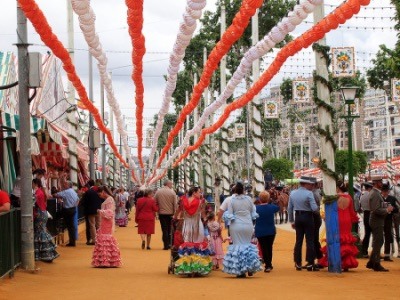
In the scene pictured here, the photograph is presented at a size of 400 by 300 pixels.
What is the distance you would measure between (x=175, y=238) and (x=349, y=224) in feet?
11.8

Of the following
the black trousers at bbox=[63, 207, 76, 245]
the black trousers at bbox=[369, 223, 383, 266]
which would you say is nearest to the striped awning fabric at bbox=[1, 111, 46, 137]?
the black trousers at bbox=[63, 207, 76, 245]

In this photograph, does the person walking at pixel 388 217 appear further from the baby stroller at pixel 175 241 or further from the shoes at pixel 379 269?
the baby stroller at pixel 175 241

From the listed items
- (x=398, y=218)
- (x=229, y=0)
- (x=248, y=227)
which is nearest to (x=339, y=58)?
(x=398, y=218)

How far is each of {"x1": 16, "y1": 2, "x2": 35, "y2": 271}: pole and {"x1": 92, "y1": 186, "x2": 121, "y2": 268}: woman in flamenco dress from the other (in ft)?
6.74

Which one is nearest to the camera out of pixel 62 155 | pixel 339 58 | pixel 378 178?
pixel 378 178

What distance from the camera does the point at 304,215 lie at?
736 inches

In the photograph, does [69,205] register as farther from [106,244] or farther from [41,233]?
[106,244]

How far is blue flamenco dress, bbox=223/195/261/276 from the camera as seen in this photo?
57.2ft

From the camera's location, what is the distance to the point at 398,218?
22.0m

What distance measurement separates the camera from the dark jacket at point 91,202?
28.3 metres

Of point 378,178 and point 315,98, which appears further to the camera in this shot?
point 378,178

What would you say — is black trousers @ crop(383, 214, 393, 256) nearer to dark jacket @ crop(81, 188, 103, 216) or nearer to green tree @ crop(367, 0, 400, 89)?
green tree @ crop(367, 0, 400, 89)

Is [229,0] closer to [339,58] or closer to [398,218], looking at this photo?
[339,58]

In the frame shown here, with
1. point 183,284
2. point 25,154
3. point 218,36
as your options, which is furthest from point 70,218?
point 218,36
